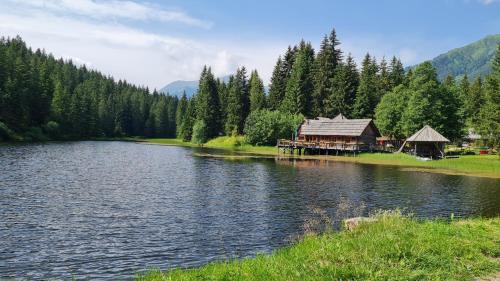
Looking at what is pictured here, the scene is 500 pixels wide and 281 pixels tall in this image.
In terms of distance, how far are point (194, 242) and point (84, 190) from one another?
18.0 metres

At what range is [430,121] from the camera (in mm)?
78000

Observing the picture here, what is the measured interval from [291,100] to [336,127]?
70.2 ft

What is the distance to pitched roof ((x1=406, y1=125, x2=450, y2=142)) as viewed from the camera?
7112 cm

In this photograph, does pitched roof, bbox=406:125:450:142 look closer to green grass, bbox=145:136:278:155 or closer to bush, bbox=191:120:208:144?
green grass, bbox=145:136:278:155

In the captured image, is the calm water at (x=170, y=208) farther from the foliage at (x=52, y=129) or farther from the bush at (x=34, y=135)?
the foliage at (x=52, y=129)

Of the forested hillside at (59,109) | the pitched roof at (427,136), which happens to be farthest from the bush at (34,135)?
the pitched roof at (427,136)

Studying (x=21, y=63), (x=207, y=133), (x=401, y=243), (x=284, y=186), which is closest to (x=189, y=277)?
(x=401, y=243)

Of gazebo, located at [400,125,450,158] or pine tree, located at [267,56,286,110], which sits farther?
pine tree, located at [267,56,286,110]

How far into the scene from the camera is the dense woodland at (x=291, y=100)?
263ft

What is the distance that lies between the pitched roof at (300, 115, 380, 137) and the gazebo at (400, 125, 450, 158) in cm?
1106

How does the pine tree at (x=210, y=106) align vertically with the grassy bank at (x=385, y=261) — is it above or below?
above

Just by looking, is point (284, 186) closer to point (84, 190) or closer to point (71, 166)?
point (84, 190)

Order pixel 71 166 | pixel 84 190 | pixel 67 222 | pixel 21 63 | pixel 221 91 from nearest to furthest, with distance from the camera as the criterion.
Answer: pixel 67 222, pixel 84 190, pixel 71 166, pixel 21 63, pixel 221 91

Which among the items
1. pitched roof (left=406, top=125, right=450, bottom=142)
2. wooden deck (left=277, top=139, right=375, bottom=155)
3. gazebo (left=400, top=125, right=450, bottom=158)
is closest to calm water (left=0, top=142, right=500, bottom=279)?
pitched roof (left=406, top=125, right=450, bottom=142)
